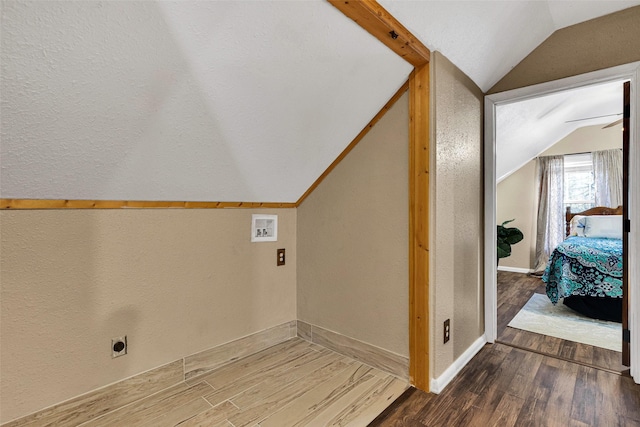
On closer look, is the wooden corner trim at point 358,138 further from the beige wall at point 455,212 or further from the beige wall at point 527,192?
the beige wall at point 527,192

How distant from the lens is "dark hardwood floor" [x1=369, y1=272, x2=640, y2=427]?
158 centimetres

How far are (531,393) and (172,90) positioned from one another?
2.44 metres

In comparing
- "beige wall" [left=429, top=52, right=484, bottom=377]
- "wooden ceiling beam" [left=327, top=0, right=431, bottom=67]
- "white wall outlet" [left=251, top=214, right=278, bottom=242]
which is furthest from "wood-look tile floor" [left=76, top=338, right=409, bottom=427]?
"wooden ceiling beam" [left=327, top=0, right=431, bottom=67]

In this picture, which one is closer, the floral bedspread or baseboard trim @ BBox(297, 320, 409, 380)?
baseboard trim @ BBox(297, 320, 409, 380)

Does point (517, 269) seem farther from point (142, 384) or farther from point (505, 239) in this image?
point (142, 384)

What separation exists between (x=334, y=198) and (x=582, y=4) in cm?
190

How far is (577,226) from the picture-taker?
4.63m

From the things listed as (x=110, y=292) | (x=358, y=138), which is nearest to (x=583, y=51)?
(x=358, y=138)

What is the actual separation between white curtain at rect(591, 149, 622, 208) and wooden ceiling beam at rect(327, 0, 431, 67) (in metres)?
4.78

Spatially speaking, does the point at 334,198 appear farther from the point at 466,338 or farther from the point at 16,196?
the point at 16,196

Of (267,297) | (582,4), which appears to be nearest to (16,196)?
(267,297)

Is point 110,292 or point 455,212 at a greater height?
point 455,212

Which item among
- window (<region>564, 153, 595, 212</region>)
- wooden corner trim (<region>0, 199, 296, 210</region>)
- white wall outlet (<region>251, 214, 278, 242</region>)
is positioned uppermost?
window (<region>564, 153, 595, 212</region>)

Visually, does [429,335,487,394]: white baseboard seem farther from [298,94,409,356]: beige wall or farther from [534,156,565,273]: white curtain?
[534,156,565,273]: white curtain
